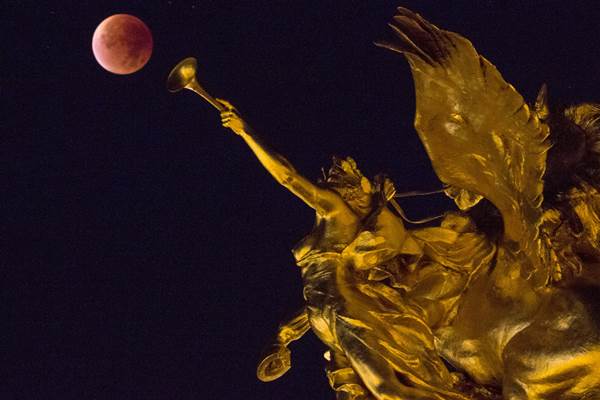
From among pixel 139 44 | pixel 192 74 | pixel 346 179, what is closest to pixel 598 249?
pixel 346 179

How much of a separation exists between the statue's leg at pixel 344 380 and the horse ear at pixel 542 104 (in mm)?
983

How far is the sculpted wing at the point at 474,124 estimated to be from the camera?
367 centimetres

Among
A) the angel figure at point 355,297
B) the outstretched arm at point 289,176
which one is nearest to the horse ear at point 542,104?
the angel figure at point 355,297

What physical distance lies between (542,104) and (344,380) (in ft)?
3.47

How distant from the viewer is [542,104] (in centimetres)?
402

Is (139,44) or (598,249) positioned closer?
(598,249)

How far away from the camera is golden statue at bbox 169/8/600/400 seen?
150 inches

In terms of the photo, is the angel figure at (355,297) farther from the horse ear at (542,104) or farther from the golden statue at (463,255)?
the horse ear at (542,104)

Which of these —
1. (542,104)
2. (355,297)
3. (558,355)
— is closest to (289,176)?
(355,297)

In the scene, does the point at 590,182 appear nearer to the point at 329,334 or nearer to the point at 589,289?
the point at 589,289

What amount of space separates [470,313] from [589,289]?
1.41 ft

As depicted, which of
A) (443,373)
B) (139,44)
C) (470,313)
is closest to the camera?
(443,373)

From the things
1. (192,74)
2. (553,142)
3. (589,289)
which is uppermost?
(192,74)

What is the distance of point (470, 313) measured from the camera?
4.23 metres
